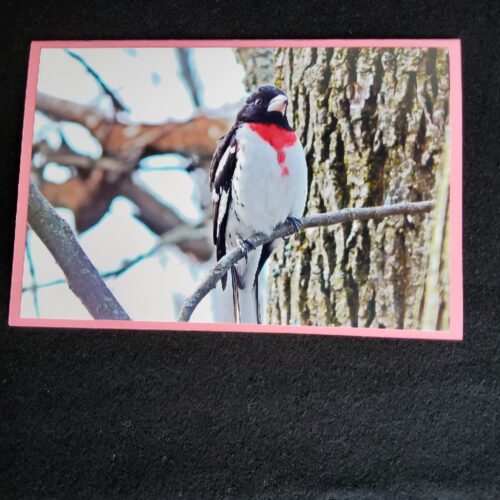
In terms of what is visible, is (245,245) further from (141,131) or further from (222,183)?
(141,131)

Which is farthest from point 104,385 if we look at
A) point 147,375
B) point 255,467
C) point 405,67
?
point 405,67

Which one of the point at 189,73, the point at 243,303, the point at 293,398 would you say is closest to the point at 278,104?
the point at 189,73

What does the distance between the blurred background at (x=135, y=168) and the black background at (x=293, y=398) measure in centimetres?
5

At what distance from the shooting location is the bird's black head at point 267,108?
2.03 feet

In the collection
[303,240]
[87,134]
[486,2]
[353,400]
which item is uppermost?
[486,2]

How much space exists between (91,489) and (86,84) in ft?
1.50

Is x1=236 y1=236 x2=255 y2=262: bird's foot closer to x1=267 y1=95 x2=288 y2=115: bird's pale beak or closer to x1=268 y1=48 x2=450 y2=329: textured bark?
x1=268 y1=48 x2=450 y2=329: textured bark

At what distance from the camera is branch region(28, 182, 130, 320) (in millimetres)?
640

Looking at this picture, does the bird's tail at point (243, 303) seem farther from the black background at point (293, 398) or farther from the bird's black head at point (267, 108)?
the bird's black head at point (267, 108)

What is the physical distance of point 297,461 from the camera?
619 mm

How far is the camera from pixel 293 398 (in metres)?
0.62

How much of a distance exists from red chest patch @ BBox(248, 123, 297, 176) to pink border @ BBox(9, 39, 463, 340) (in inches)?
4.1

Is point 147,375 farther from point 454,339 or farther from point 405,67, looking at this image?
point 405,67

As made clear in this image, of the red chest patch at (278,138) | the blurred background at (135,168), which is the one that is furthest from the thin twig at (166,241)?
the red chest patch at (278,138)
